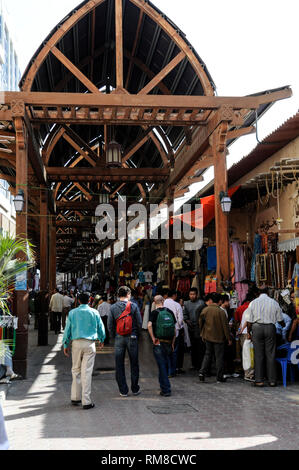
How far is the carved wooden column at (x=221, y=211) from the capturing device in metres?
11.0

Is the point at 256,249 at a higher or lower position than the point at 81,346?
higher

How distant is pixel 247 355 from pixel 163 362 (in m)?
1.87

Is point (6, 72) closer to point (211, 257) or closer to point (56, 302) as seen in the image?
point (56, 302)

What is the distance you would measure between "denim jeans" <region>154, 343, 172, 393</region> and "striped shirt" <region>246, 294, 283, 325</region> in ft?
5.36

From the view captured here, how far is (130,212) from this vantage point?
22.1 m

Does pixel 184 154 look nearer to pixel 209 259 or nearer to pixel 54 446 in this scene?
pixel 209 259

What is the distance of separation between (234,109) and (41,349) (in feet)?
29.1

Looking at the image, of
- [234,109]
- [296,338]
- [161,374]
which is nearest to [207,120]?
[234,109]

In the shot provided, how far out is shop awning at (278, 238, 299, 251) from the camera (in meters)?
10.3

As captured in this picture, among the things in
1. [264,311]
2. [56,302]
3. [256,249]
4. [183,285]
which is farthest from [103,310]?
[264,311]

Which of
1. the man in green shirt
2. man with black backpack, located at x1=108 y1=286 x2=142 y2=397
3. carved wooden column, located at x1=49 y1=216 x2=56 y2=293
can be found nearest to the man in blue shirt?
man with black backpack, located at x1=108 y1=286 x2=142 y2=397

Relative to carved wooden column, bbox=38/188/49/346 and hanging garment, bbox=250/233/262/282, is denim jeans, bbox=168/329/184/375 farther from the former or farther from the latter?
carved wooden column, bbox=38/188/49/346

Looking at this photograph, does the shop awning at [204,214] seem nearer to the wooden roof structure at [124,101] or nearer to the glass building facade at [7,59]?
the wooden roof structure at [124,101]

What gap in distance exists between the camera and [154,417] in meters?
6.85
